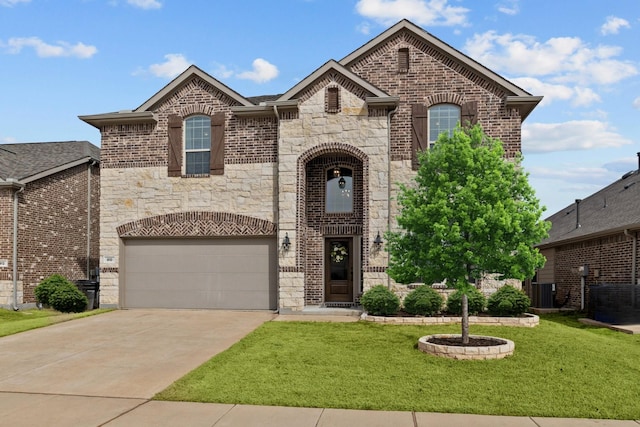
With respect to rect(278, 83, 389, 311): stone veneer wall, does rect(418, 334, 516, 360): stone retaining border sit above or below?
below

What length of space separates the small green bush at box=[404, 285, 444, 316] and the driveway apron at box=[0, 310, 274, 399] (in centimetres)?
417

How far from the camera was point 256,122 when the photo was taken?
1700 centimetres

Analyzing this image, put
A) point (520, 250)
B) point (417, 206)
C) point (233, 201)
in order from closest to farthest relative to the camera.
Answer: point (520, 250) → point (417, 206) → point (233, 201)

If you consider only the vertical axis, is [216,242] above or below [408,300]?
above

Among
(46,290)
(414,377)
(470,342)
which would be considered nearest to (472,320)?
(470,342)

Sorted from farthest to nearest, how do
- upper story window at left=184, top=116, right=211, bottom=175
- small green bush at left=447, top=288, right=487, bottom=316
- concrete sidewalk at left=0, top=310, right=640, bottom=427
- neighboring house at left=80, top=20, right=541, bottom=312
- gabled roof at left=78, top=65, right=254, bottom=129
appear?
upper story window at left=184, top=116, right=211, bottom=175
gabled roof at left=78, top=65, right=254, bottom=129
neighboring house at left=80, top=20, right=541, bottom=312
small green bush at left=447, top=288, right=487, bottom=316
concrete sidewalk at left=0, top=310, right=640, bottom=427

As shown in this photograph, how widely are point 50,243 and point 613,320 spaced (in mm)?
19768

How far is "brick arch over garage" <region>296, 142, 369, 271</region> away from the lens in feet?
51.3

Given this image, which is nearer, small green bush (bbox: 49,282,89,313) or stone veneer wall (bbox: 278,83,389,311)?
stone veneer wall (bbox: 278,83,389,311)

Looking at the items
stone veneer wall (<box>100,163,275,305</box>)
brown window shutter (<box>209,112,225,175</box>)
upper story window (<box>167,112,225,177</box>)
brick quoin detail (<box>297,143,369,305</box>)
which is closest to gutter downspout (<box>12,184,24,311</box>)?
stone veneer wall (<box>100,163,275,305</box>)

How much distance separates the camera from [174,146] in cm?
1719

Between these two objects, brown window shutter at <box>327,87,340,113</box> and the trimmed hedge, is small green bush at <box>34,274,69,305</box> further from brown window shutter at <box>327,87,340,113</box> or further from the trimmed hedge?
brown window shutter at <box>327,87,340,113</box>

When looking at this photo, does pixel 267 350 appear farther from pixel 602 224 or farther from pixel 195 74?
pixel 602 224

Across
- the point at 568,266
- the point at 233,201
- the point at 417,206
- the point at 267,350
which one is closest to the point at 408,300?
the point at 417,206
